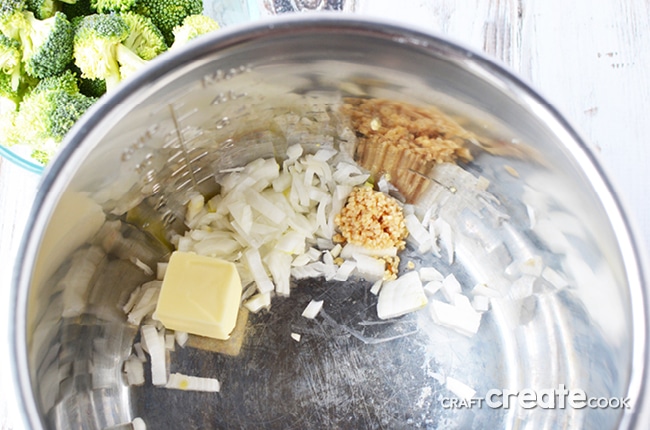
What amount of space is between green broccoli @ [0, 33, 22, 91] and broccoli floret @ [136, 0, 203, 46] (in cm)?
21

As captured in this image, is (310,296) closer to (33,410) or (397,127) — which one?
(397,127)

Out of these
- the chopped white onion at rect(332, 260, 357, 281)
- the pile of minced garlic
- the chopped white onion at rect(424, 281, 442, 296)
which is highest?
the pile of minced garlic

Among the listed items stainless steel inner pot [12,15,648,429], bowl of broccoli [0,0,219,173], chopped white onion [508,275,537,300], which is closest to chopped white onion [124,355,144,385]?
stainless steel inner pot [12,15,648,429]

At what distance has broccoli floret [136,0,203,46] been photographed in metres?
1.04

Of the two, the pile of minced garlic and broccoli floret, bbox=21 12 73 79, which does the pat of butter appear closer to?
the pile of minced garlic

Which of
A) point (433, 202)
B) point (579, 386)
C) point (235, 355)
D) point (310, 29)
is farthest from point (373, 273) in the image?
point (310, 29)

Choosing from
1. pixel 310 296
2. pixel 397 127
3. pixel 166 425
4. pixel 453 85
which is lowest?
pixel 166 425

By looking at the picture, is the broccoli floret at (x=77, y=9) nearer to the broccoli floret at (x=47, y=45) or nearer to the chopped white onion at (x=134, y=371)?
the broccoli floret at (x=47, y=45)

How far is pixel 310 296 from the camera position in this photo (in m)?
1.13

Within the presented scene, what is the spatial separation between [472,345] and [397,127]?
0.42 metres

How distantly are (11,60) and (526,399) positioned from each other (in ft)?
3.43

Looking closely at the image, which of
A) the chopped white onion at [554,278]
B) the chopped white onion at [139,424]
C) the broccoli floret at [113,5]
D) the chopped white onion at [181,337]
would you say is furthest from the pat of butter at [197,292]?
the chopped white onion at [554,278]

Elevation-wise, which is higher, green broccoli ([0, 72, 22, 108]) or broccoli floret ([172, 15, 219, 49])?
broccoli floret ([172, 15, 219, 49])

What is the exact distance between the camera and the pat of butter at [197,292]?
1.03 m
